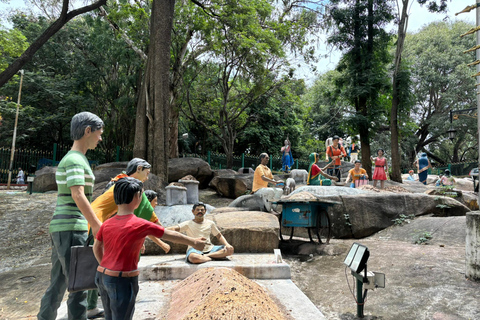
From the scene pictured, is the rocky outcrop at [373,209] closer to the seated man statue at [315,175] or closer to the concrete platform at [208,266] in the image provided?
the seated man statue at [315,175]

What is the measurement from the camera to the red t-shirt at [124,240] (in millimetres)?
2146

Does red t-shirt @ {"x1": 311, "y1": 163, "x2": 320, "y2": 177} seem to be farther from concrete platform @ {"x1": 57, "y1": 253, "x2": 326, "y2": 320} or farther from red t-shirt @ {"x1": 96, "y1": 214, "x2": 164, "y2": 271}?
red t-shirt @ {"x1": 96, "y1": 214, "x2": 164, "y2": 271}

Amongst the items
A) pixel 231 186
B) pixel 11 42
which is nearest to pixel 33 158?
pixel 11 42

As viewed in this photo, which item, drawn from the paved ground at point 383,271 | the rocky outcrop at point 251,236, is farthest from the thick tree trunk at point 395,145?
the rocky outcrop at point 251,236

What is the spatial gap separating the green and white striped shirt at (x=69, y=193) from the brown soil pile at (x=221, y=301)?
1.10 m

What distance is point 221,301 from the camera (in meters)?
2.73

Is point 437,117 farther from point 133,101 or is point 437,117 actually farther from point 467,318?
point 467,318

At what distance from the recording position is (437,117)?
27.8m

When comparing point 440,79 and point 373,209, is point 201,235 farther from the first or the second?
point 440,79

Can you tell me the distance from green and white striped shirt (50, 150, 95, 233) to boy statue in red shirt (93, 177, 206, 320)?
1.51 ft

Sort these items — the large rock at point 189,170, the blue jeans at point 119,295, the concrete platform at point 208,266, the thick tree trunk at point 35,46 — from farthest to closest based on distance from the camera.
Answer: the large rock at point 189,170 < the thick tree trunk at point 35,46 < the concrete platform at point 208,266 < the blue jeans at point 119,295

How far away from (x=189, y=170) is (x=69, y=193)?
12.4m

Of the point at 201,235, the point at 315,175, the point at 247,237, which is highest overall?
the point at 315,175

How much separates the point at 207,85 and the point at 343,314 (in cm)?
1639
